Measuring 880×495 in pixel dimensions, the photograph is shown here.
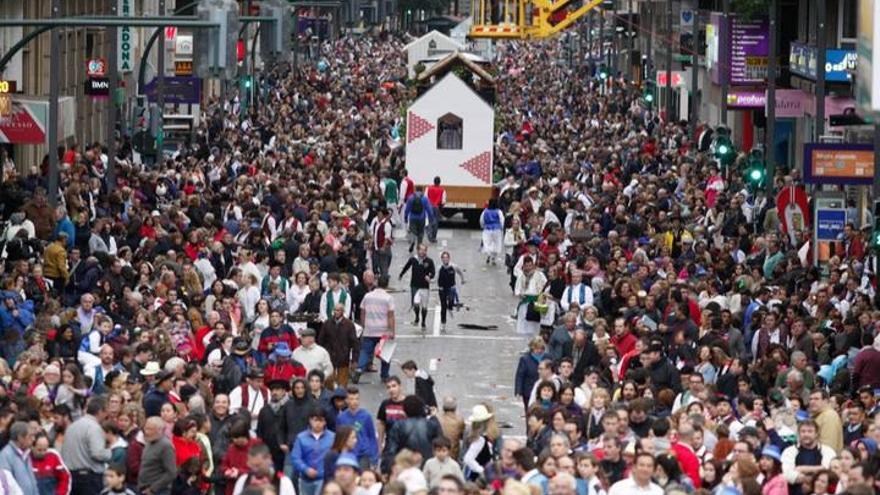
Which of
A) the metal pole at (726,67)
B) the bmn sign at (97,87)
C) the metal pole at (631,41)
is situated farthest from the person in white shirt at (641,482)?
the metal pole at (631,41)

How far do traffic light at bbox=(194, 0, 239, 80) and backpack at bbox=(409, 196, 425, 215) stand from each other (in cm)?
1655

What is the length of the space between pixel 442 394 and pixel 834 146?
37.5ft

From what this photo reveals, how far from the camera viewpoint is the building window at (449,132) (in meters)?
54.6

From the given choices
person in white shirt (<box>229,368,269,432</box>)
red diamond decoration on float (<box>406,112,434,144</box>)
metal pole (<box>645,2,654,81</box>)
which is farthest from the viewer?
metal pole (<box>645,2,654,81</box>)

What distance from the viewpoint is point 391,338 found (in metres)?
32.5

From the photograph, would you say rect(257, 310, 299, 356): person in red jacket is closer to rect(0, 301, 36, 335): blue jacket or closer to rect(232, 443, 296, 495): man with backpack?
rect(0, 301, 36, 335): blue jacket

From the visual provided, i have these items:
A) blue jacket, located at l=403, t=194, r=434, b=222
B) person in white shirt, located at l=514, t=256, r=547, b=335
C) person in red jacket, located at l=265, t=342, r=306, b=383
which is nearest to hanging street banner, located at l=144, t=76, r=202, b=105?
blue jacket, located at l=403, t=194, r=434, b=222

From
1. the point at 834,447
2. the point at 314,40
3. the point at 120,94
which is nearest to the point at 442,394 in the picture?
the point at 834,447

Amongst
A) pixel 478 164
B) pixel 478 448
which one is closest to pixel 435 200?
pixel 478 164

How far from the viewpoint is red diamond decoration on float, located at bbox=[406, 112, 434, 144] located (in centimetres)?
5466

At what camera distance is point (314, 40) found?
13650 cm

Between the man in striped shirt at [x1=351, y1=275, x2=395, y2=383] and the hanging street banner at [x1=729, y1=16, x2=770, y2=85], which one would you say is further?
the hanging street banner at [x1=729, y1=16, x2=770, y2=85]

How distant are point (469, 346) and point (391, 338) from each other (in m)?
4.45

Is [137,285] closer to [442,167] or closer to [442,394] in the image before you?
[442,394]
